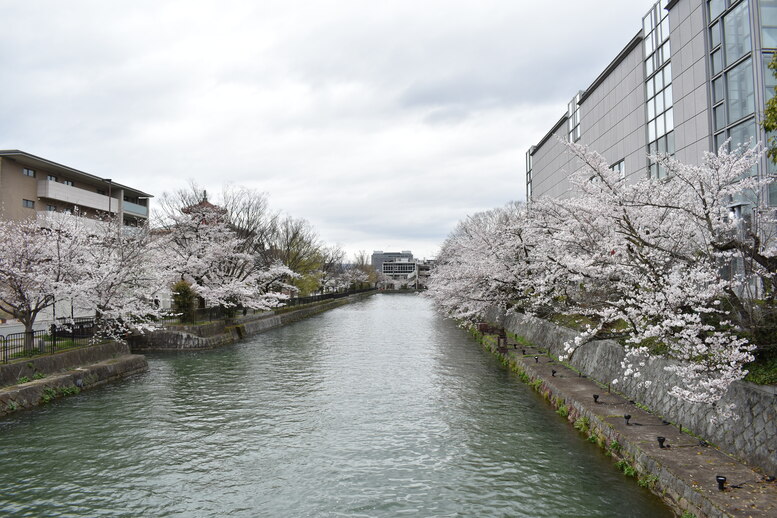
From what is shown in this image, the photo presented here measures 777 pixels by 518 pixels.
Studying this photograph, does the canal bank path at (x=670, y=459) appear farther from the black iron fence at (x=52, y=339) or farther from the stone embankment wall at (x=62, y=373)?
the black iron fence at (x=52, y=339)

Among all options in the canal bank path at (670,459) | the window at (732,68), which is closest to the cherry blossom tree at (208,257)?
the canal bank path at (670,459)

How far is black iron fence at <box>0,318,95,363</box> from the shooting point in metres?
16.9

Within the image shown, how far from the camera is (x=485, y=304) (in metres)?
29.8

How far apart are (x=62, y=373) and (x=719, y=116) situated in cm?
3205

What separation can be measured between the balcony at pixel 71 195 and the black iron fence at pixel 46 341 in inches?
750

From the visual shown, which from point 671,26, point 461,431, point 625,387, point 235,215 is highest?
point 671,26

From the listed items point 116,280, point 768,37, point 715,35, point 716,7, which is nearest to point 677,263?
point 768,37

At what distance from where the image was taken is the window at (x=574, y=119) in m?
45.7

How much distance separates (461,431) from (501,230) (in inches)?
738

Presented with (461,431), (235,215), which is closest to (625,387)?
(461,431)

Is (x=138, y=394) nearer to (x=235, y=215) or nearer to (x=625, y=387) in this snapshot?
(x=625, y=387)

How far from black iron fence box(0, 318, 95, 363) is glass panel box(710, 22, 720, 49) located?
3338cm

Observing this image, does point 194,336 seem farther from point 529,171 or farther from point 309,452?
point 529,171

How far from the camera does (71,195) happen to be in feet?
128
